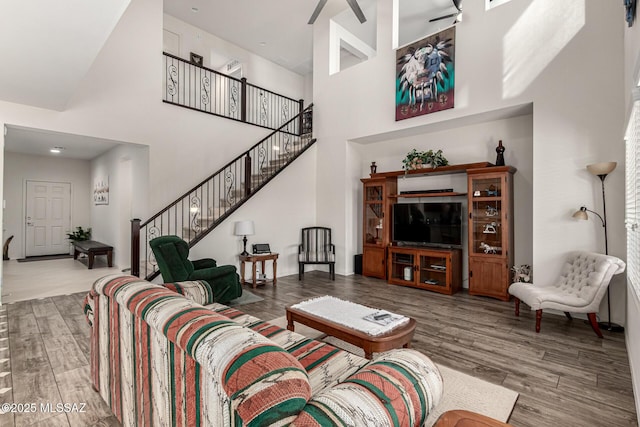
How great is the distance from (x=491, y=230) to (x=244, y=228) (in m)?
3.89

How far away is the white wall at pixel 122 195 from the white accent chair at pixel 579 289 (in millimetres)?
5866

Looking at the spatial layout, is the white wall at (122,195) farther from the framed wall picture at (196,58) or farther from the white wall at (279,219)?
the framed wall picture at (196,58)

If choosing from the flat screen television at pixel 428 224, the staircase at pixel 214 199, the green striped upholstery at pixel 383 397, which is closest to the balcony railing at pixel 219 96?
the staircase at pixel 214 199

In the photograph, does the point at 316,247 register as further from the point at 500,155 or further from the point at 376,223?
the point at 500,155

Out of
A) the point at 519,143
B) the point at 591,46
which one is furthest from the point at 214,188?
the point at 591,46

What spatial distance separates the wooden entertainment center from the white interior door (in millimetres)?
8551

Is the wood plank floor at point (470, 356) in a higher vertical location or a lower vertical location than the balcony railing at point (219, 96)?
lower

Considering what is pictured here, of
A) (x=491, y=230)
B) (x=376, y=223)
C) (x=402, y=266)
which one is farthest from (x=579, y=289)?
(x=376, y=223)

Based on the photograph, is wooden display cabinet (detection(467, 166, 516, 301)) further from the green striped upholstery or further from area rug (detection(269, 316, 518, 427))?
the green striped upholstery

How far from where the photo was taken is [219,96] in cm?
723

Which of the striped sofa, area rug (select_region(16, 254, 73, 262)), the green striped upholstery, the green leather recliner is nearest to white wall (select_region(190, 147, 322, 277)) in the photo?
the green leather recliner

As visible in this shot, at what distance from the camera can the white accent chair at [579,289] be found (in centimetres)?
310

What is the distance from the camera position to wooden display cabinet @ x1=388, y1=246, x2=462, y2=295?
493cm

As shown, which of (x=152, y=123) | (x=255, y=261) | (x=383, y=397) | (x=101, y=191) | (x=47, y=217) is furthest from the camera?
(x=47, y=217)
